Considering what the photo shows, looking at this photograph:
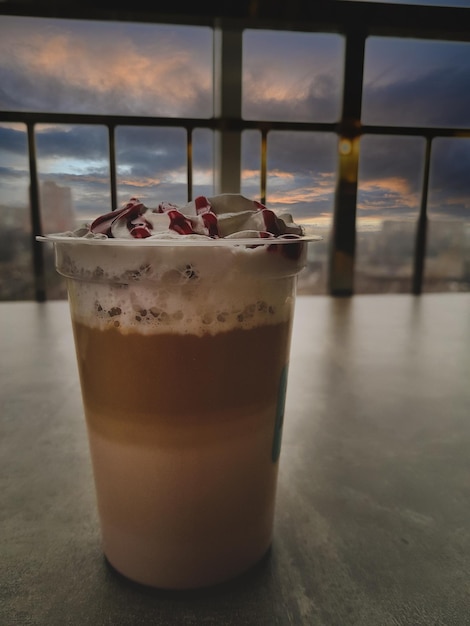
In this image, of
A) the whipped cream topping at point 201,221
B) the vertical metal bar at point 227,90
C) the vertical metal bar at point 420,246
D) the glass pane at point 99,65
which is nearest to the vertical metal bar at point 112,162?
the glass pane at point 99,65

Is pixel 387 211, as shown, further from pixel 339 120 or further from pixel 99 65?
pixel 99 65

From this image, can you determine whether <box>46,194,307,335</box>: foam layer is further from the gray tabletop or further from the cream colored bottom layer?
the gray tabletop

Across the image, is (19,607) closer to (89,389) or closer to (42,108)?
(89,389)

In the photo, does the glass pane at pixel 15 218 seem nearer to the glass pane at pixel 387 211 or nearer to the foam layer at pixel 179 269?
the glass pane at pixel 387 211

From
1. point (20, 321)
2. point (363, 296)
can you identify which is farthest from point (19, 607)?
point (363, 296)

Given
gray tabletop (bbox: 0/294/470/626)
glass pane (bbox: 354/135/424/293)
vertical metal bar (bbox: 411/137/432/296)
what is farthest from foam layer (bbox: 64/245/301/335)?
vertical metal bar (bbox: 411/137/432/296)

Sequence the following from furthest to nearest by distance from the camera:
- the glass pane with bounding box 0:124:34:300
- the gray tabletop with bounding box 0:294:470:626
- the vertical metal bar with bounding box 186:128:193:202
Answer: the vertical metal bar with bounding box 186:128:193:202 → the glass pane with bounding box 0:124:34:300 → the gray tabletop with bounding box 0:294:470:626

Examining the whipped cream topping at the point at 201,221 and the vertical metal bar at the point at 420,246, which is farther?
the vertical metal bar at the point at 420,246
